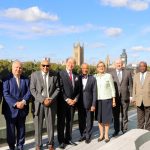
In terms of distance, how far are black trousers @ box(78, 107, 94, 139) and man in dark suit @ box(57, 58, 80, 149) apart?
0.42 meters

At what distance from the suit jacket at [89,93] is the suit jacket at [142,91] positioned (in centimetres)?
125

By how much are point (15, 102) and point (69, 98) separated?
3.78 feet

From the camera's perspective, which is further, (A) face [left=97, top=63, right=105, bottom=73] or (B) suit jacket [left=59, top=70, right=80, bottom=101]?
(A) face [left=97, top=63, right=105, bottom=73]

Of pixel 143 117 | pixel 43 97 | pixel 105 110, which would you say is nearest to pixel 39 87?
pixel 43 97

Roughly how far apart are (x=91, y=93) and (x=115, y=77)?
1101 mm

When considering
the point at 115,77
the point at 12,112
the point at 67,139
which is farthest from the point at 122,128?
the point at 12,112

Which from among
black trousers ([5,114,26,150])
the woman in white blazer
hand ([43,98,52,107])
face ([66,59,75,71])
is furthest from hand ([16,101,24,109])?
the woman in white blazer

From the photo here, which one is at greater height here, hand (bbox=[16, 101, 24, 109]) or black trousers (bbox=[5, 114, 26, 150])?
hand (bbox=[16, 101, 24, 109])

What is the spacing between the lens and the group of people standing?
6699mm

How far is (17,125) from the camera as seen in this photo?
6.84 m

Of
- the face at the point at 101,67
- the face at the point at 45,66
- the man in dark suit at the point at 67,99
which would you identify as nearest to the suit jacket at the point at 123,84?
the face at the point at 101,67

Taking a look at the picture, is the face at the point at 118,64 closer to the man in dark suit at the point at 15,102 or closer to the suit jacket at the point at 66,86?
the suit jacket at the point at 66,86

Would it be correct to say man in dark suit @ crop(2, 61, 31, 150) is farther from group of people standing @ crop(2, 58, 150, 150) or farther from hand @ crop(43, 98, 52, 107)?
hand @ crop(43, 98, 52, 107)

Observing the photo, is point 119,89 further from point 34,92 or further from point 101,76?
point 34,92
